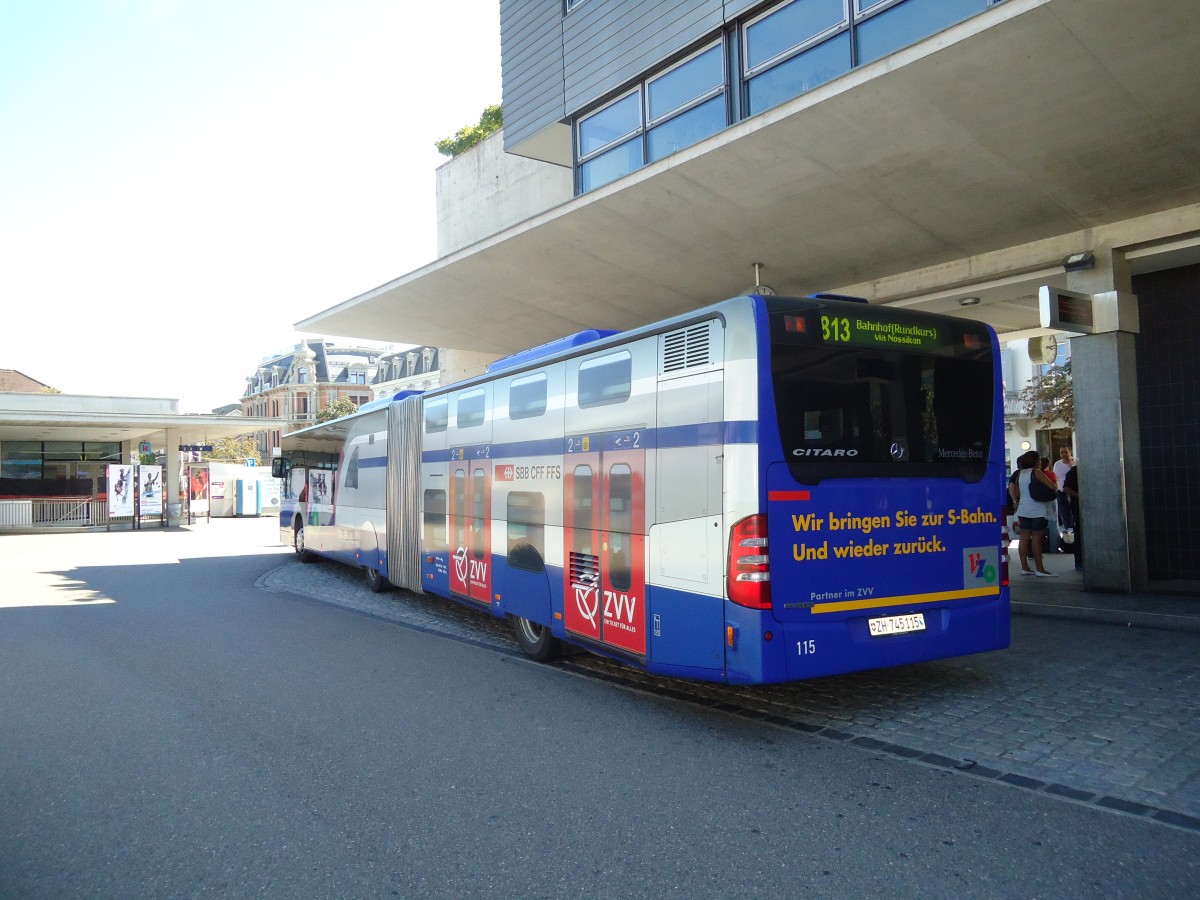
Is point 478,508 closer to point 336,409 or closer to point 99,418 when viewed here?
point 99,418

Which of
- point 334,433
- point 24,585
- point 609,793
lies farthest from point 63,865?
point 24,585

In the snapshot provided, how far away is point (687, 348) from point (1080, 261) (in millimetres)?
7417

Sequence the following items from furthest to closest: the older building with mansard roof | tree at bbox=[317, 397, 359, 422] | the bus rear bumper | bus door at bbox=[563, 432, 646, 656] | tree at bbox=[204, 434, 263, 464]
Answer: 1. the older building with mansard roof
2. tree at bbox=[317, 397, 359, 422]
3. tree at bbox=[204, 434, 263, 464]
4. bus door at bbox=[563, 432, 646, 656]
5. the bus rear bumper

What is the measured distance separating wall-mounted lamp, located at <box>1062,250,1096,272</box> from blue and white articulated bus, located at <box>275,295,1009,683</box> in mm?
5412

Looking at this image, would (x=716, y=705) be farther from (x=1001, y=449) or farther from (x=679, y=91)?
(x=679, y=91)

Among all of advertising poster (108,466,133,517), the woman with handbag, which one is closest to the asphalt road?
the woman with handbag

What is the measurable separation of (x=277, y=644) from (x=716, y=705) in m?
5.19

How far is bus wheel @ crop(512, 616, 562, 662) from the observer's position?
8.22 meters

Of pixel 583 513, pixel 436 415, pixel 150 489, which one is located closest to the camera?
pixel 583 513

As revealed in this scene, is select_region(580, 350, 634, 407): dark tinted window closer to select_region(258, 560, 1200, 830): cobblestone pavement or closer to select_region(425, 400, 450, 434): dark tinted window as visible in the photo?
select_region(258, 560, 1200, 830): cobblestone pavement

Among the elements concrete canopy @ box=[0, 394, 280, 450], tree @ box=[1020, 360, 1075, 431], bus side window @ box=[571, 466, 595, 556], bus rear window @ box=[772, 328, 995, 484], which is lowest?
bus side window @ box=[571, 466, 595, 556]

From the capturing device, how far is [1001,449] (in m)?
6.51

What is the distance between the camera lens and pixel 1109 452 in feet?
34.7

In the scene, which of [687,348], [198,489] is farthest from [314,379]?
A: [687,348]
